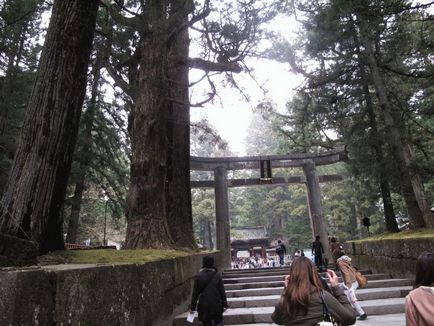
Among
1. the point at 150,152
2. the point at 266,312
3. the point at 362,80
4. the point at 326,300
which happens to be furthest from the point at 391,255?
the point at 326,300

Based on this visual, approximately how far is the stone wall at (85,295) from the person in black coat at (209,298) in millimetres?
462

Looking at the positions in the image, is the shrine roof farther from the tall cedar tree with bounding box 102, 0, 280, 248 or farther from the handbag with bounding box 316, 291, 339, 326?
the handbag with bounding box 316, 291, 339, 326

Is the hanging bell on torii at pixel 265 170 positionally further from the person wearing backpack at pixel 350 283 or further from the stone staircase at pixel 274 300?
the person wearing backpack at pixel 350 283

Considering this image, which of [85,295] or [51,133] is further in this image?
[51,133]

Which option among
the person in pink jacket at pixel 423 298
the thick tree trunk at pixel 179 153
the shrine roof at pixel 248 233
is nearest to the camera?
the person in pink jacket at pixel 423 298

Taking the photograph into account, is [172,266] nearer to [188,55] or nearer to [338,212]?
[188,55]

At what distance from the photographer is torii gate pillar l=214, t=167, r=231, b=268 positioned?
15.9 m

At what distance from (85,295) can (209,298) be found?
2.60 m

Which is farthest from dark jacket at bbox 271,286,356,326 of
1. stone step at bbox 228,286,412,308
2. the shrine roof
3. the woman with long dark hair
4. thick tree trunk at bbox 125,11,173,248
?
the shrine roof

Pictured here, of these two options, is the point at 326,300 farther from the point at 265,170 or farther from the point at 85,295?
the point at 265,170

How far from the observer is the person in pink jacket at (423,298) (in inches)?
90.8

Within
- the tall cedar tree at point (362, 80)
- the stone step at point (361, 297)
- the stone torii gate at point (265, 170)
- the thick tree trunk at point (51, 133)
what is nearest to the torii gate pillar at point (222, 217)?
the stone torii gate at point (265, 170)

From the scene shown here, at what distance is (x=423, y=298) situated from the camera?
2.37 m

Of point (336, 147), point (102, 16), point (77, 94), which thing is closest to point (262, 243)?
point (336, 147)
